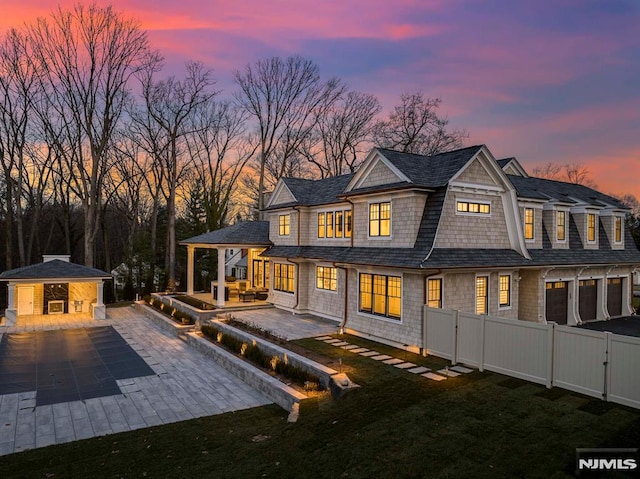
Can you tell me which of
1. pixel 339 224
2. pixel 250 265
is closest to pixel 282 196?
pixel 339 224

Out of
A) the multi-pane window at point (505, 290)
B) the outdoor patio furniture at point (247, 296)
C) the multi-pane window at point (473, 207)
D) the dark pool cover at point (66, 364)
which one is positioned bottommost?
the dark pool cover at point (66, 364)

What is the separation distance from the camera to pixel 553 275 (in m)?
16.5

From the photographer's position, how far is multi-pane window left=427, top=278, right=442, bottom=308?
12827mm

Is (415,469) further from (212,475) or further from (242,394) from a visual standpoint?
(242,394)

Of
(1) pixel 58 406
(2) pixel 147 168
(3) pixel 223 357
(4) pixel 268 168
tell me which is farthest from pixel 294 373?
(4) pixel 268 168

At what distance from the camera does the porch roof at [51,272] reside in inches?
720

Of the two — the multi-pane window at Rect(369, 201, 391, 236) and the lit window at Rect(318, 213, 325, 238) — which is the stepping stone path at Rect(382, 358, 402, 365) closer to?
the multi-pane window at Rect(369, 201, 391, 236)

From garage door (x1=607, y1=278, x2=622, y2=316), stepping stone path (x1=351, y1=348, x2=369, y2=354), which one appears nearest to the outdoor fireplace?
stepping stone path (x1=351, y1=348, x2=369, y2=354)

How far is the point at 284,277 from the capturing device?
67.9ft

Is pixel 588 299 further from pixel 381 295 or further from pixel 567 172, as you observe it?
pixel 567 172

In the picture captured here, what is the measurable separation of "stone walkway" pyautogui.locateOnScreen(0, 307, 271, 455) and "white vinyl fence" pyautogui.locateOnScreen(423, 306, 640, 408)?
5433mm

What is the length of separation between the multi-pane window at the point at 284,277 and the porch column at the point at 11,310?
38.5ft

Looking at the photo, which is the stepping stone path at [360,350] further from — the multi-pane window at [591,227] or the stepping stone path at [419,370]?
the multi-pane window at [591,227]

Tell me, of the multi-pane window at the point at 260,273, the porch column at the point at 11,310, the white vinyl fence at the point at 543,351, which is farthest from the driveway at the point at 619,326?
the porch column at the point at 11,310
